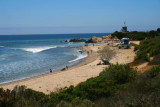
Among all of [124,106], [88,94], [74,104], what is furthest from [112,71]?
[124,106]

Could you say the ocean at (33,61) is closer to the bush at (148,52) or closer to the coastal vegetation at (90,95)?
the bush at (148,52)

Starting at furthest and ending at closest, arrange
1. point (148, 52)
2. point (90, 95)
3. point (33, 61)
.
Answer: point (33, 61)
point (148, 52)
point (90, 95)

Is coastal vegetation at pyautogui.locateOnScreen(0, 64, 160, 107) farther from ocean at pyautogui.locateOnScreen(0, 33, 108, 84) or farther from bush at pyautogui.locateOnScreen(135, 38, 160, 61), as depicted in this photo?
ocean at pyautogui.locateOnScreen(0, 33, 108, 84)

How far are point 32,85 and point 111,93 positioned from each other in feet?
32.5

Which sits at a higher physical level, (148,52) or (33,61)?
(148,52)

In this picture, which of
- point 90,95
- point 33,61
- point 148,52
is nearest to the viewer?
point 90,95

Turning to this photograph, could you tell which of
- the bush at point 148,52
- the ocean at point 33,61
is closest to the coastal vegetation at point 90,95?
the bush at point 148,52

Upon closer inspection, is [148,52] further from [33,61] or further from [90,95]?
[90,95]

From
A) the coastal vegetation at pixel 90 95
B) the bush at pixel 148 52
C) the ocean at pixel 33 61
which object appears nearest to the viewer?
the coastal vegetation at pixel 90 95

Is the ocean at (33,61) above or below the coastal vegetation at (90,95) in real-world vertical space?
below

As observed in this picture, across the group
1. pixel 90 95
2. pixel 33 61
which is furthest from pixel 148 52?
pixel 90 95

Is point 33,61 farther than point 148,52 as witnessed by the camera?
Yes

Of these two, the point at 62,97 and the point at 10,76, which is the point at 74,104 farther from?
the point at 10,76

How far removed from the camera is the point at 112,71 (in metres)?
12.1
